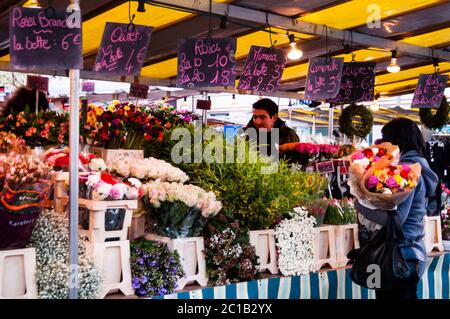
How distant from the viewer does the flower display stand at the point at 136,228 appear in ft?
8.13

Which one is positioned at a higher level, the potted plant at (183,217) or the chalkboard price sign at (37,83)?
the chalkboard price sign at (37,83)

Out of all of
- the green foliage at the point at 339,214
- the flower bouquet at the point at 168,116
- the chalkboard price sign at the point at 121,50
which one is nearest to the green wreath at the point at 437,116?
the flower bouquet at the point at 168,116

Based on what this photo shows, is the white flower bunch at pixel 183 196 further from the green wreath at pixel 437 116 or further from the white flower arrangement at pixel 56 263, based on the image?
the green wreath at pixel 437 116

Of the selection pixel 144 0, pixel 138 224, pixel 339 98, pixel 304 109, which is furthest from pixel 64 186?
pixel 304 109

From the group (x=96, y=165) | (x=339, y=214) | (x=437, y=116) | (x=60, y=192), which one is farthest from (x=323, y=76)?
(x=60, y=192)

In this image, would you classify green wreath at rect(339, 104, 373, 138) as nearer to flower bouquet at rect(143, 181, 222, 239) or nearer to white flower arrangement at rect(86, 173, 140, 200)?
flower bouquet at rect(143, 181, 222, 239)

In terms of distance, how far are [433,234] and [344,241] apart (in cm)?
95

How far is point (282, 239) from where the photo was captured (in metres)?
2.75

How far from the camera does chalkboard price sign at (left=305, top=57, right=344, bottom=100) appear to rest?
550 cm

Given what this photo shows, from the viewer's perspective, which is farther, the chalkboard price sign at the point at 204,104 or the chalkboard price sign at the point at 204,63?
the chalkboard price sign at the point at 204,104

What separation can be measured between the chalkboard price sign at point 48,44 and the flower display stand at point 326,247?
1.63m

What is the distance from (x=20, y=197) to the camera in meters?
2.01

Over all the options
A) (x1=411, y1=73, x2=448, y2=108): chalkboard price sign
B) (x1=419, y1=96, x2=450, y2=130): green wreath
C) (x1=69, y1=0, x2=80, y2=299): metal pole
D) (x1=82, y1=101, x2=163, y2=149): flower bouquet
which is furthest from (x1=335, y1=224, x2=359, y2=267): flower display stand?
(x1=419, y1=96, x2=450, y2=130): green wreath
